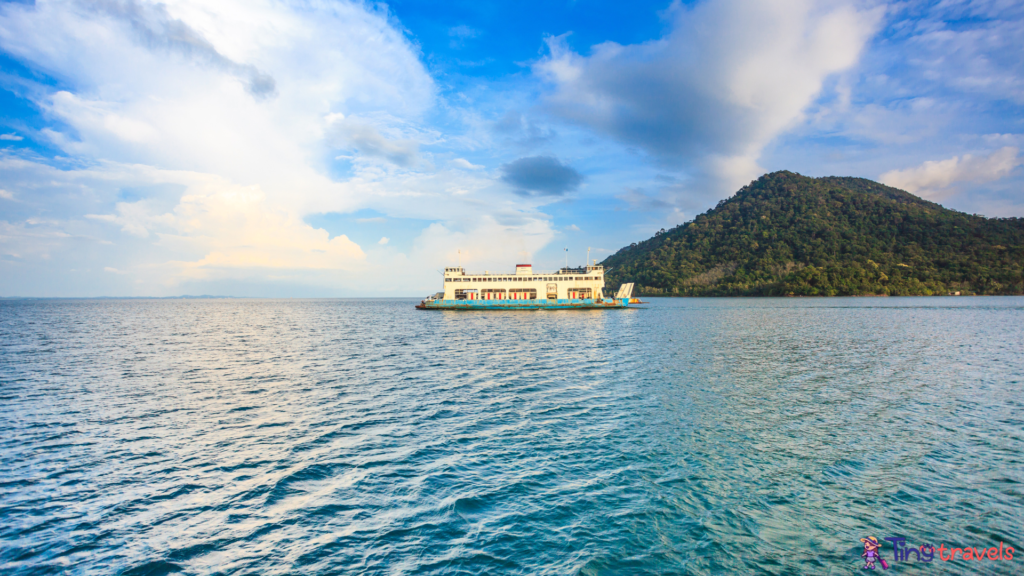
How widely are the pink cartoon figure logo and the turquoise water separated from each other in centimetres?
17

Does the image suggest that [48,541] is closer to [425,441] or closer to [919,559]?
[425,441]

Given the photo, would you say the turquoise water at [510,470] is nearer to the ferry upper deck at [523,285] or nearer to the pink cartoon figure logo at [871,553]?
the pink cartoon figure logo at [871,553]

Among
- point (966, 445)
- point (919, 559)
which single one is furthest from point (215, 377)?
point (966, 445)

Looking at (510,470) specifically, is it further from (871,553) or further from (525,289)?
(525,289)

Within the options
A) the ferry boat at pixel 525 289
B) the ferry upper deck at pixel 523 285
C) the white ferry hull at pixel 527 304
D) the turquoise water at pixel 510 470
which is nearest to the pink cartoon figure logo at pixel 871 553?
the turquoise water at pixel 510 470

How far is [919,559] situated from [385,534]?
11.4m

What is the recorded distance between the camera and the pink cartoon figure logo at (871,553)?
27.7 ft

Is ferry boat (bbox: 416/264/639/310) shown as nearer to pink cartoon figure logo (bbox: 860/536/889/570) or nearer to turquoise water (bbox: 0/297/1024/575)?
turquoise water (bbox: 0/297/1024/575)

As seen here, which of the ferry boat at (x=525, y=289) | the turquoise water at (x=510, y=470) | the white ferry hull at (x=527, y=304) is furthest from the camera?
the ferry boat at (x=525, y=289)

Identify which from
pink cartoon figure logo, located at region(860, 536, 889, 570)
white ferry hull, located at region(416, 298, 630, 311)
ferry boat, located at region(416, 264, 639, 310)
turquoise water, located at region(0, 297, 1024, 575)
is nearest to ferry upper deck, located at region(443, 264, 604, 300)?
ferry boat, located at region(416, 264, 639, 310)

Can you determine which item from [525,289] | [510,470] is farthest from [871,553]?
[525,289]

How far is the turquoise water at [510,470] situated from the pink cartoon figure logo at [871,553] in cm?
17

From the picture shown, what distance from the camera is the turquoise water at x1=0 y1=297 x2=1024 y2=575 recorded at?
9141 mm

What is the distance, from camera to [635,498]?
11.5 m
